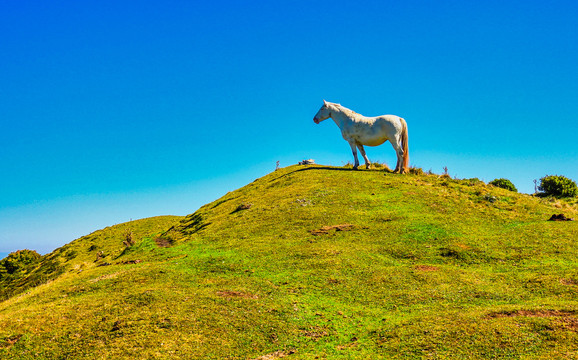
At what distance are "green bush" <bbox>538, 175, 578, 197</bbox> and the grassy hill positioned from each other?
8.05 meters

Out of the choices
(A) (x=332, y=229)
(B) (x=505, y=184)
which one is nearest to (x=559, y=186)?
(B) (x=505, y=184)

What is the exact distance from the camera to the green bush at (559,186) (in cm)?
3722

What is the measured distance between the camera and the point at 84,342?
40.2 feet

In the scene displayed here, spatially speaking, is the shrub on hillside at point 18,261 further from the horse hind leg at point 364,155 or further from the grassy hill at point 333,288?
the horse hind leg at point 364,155

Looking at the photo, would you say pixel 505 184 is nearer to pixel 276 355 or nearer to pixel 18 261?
pixel 276 355

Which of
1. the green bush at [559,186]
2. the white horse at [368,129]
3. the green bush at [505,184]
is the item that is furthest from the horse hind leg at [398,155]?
the green bush at [559,186]

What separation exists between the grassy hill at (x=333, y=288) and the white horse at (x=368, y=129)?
5.58m

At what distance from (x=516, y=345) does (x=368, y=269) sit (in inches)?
304

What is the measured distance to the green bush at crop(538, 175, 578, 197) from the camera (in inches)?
1465

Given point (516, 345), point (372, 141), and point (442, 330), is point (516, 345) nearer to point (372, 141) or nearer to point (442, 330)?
point (442, 330)

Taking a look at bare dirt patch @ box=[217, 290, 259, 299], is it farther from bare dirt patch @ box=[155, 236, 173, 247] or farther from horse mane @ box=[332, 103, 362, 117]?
horse mane @ box=[332, 103, 362, 117]

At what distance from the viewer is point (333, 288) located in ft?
54.1

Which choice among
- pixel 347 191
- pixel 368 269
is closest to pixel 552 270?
pixel 368 269

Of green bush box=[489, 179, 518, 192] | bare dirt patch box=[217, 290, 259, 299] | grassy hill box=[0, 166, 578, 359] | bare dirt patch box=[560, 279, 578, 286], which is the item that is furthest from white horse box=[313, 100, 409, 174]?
bare dirt patch box=[217, 290, 259, 299]
